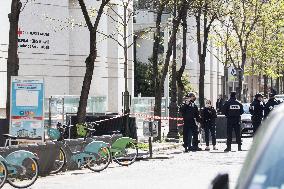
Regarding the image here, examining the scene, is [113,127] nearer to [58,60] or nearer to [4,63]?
[4,63]

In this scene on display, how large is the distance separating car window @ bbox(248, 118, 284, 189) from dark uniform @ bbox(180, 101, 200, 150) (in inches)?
776

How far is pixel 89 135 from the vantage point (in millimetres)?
18484

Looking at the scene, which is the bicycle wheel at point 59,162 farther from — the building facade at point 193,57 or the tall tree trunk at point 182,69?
the building facade at point 193,57

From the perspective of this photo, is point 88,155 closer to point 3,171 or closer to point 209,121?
point 3,171

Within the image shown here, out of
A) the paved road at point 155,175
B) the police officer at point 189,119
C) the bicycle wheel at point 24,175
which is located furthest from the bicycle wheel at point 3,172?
the police officer at point 189,119

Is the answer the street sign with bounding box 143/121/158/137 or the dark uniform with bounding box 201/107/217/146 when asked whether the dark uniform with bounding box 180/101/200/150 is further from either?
the street sign with bounding box 143/121/158/137

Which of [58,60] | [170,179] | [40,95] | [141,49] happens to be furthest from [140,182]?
[141,49]

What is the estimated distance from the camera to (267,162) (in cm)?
343

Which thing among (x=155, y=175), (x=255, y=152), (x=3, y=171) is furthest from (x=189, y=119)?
(x=255, y=152)

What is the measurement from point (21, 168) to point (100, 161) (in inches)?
122

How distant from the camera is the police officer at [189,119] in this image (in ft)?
76.1

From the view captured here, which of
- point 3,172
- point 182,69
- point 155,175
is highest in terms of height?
point 182,69

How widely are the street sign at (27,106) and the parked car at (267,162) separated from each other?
13311mm

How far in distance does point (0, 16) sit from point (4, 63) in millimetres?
2459
